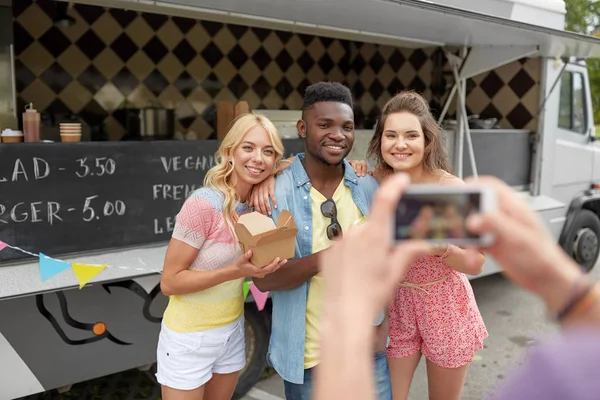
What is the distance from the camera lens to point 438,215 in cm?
72

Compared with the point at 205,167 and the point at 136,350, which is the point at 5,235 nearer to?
the point at 136,350

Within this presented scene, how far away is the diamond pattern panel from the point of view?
5352 millimetres

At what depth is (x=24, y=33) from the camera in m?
5.14

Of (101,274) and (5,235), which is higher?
(5,235)

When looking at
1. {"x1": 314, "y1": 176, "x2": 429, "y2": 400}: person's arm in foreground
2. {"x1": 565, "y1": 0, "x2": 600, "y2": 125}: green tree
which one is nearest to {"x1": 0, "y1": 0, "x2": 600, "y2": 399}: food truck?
{"x1": 314, "y1": 176, "x2": 429, "y2": 400}: person's arm in foreground

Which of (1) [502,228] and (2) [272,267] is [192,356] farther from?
(1) [502,228]

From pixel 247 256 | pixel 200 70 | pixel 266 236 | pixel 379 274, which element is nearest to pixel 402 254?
pixel 379 274

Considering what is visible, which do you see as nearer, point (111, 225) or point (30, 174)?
point (30, 174)

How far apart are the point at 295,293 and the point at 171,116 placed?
4511mm

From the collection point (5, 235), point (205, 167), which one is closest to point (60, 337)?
point (5, 235)

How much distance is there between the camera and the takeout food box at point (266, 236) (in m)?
1.64

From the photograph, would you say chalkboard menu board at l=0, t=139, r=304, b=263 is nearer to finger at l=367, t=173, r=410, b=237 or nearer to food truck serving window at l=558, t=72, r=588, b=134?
finger at l=367, t=173, r=410, b=237

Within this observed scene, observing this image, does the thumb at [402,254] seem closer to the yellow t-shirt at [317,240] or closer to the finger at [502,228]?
the finger at [502,228]

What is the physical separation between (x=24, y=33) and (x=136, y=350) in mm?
3782
